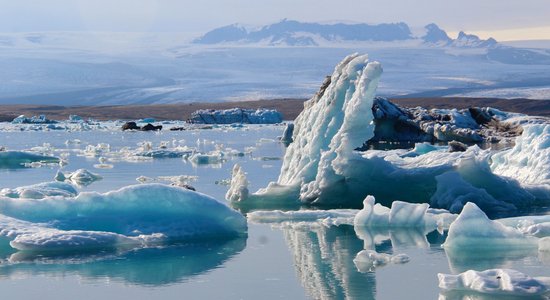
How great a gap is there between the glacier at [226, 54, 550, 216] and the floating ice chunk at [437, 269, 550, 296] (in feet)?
12.3

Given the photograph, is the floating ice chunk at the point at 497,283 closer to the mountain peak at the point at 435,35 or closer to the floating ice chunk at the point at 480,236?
the floating ice chunk at the point at 480,236

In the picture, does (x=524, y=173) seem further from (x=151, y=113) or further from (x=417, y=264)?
(x=151, y=113)

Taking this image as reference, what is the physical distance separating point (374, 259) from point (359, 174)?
335 cm

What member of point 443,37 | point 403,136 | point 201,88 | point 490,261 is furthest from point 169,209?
point 443,37

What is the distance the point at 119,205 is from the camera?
7855mm

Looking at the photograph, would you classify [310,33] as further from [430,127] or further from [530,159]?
[530,159]

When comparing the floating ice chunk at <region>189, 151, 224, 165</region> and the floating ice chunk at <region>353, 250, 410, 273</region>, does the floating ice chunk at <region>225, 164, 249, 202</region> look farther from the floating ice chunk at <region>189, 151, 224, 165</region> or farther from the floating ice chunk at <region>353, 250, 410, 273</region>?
the floating ice chunk at <region>189, 151, 224, 165</region>

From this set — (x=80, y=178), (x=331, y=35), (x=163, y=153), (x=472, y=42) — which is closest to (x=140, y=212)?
(x=80, y=178)

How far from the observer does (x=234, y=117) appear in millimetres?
42594

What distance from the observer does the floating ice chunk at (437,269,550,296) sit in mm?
5535

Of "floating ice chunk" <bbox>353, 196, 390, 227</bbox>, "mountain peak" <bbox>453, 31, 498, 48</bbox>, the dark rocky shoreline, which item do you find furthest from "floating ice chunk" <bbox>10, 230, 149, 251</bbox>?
"mountain peak" <bbox>453, 31, 498, 48</bbox>

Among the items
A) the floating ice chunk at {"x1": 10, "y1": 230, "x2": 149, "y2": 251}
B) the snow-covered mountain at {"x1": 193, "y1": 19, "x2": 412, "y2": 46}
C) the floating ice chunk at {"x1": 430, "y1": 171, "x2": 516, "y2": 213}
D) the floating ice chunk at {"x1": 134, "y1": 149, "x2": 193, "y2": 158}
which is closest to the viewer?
the floating ice chunk at {"x1": 10, "y1": 230, "x2": 149, "y2": 251}

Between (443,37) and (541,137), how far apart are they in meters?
149

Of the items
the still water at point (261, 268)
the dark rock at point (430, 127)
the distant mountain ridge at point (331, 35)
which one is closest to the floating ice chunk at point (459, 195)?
the still water at point (261, 268)
